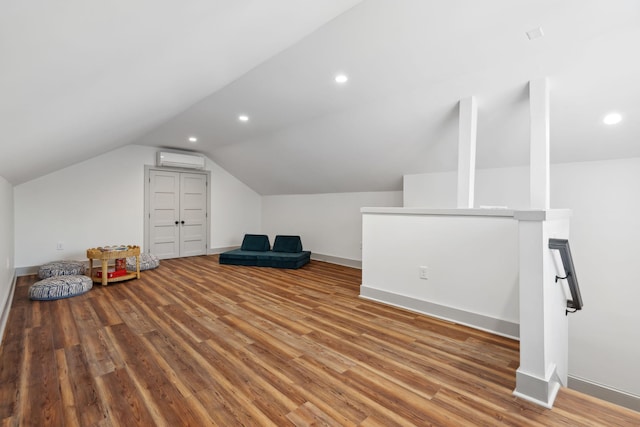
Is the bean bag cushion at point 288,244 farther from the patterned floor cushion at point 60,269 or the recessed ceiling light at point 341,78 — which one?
the recessed ceiling light at point 341,78

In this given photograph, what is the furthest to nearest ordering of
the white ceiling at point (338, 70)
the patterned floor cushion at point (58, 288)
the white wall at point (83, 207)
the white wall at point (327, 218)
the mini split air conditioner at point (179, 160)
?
the mini split air conditioner at point (179, 160) → the white wall at point (327, 218) → the white wall at point (83, 207) → the patterned floor cushion at point (58, 288) → the white ceiling at point (338, 70)

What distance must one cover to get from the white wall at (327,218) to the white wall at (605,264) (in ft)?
8.07

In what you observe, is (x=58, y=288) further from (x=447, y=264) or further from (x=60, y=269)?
(x=447, y=264)

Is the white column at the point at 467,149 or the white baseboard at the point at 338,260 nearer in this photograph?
the white column at the point at 467,149

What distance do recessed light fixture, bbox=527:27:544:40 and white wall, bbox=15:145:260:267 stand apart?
21.9ft

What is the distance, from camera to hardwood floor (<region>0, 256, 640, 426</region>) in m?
1.71

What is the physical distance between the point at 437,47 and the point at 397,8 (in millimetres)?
663

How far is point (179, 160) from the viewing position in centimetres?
652

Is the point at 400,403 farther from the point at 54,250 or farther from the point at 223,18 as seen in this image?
the point at 54,250

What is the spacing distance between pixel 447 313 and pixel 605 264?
1991 millimetres

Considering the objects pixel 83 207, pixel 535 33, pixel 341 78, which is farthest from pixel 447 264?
pixel 83 207

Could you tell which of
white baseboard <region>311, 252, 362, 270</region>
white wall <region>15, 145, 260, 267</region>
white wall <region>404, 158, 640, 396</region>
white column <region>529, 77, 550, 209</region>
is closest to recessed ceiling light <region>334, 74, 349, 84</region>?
white column <region>529, 77, 550, 209</region>

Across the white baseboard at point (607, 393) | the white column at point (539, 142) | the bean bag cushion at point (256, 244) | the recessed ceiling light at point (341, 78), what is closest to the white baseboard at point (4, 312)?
the bean bag cushion at point (256, 244)

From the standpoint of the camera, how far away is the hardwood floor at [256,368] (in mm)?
1707
